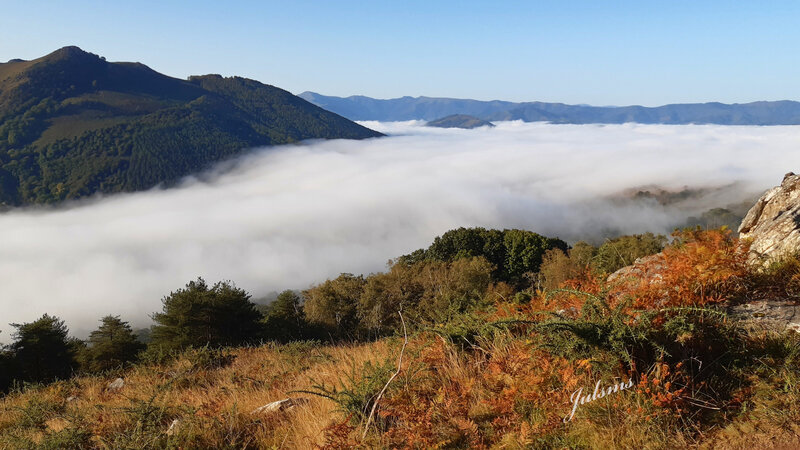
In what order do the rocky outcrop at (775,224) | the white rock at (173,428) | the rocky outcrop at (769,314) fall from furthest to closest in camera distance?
the rocky outcrop at (775,224) → the white rock at (173,428) → the rocky outcrop at (769,314)

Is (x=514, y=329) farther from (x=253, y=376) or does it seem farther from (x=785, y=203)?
(x=785, y=203)

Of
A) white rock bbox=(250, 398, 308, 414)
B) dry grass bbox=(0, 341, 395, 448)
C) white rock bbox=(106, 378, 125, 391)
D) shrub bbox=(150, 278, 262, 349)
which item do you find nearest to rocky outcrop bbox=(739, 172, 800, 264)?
dry grass bbox=(0, 341, 395, 448)

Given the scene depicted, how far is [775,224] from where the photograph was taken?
7.12 m

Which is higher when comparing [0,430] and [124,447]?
[124,447]

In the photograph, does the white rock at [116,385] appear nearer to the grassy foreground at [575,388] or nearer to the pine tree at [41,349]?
the grassy foreground at [575,388]

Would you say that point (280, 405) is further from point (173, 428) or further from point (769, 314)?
point (769, 314)

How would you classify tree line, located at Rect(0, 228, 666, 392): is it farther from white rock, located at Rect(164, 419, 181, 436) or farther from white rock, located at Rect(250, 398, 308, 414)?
white rock, located at Rect(164, 419, 181, 436)

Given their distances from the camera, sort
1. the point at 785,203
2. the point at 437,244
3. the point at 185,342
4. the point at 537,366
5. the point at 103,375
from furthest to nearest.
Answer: the point at 437,244 → the point at 185,342 → the point at 103,375 → the point at 785,203 → the point at 537,366

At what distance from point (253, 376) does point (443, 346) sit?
439 cm

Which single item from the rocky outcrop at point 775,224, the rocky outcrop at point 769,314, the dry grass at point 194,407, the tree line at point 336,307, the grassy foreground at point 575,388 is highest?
the rocky outcrop at point 775,224

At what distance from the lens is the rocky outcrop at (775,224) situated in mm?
6259

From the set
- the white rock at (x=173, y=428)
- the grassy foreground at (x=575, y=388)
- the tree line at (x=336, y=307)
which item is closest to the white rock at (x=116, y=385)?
the tree line at (x=336, y=307)

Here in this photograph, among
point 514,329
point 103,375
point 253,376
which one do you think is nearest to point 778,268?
point 514,329

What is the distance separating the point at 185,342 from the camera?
65.8ft
